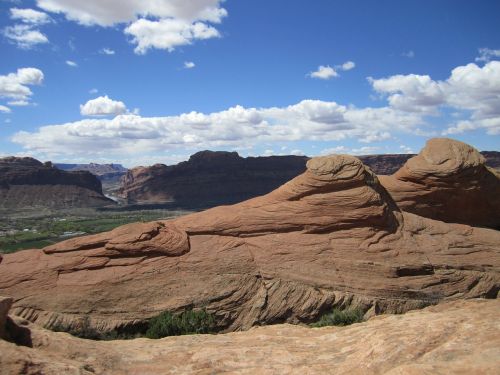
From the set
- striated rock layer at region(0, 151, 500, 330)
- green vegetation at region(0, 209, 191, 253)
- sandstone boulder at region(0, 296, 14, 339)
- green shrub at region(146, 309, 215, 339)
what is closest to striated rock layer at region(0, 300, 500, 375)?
sandstone boulder at region(0, 296, 14, 339)

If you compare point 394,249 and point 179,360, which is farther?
point 394,249

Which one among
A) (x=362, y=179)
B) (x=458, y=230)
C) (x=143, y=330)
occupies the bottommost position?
(x=143, y=330)

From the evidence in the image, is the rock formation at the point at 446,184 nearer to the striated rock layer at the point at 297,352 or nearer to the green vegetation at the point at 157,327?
the striated rock layer at the point at 297,352

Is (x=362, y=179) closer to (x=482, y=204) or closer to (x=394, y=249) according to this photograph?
(x=394, y=249)

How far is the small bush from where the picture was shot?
22047 mm

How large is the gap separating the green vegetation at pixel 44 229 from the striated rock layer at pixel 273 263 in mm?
77521

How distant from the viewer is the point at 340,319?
22125 mm

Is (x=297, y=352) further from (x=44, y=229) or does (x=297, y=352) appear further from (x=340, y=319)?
(x=44, y=229)

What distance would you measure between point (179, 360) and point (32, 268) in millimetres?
11978

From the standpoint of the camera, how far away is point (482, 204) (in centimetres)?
3031

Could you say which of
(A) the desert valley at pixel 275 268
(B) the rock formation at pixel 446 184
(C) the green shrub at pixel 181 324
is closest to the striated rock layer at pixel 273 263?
(A) the desert valley at pixel 275 268

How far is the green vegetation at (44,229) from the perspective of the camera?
103 metres

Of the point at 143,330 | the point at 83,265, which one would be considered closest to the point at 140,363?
the point at 143,330

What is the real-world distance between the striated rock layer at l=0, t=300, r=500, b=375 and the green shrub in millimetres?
2670
